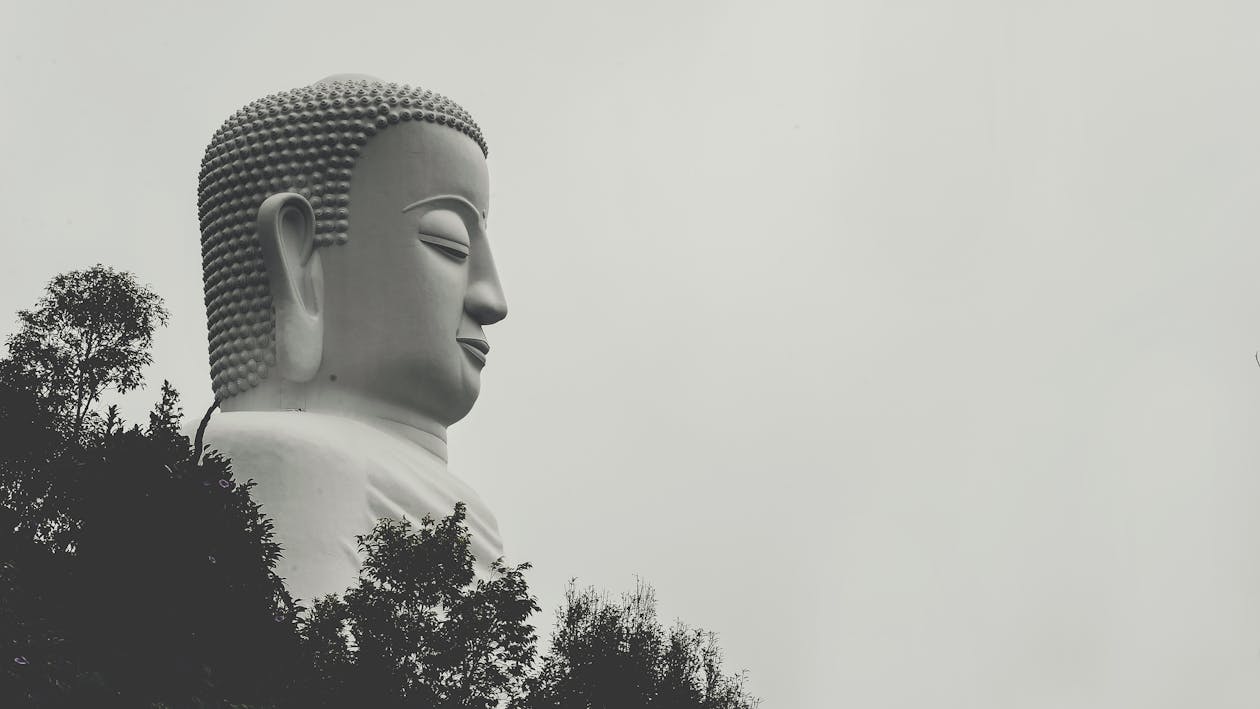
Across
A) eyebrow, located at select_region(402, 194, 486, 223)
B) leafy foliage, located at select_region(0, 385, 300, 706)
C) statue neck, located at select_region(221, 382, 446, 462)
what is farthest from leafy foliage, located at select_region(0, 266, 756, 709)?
eyebrow, located at select_region(402, 194, 486, 223)

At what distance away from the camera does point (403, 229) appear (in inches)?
451

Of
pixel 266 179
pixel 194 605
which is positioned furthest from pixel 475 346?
pixel 194 605

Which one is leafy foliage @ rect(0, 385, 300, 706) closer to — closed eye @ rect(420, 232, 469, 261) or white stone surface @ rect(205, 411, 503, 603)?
white stone surface @ rect(205, 411, 503, 603)

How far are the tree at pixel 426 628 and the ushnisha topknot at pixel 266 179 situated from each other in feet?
9.67

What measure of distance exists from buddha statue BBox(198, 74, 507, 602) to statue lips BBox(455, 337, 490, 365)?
0.03 feet

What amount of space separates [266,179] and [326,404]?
161 cm

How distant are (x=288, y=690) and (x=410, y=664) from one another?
1.31 metres

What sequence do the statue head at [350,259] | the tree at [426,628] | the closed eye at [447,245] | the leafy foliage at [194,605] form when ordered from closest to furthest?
the leafy foliage at [194,605] < the tree at [426,628] < the statue head at [350,259] < the closed eye at [447,245]

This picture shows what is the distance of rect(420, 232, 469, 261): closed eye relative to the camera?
1148 centimetres

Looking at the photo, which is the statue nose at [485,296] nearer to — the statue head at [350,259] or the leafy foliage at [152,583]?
the statue head at [350,259]

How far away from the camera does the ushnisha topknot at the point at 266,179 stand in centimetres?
1142

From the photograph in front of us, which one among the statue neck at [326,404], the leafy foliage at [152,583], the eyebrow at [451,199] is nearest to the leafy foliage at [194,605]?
the leafy foliage at [152,583]

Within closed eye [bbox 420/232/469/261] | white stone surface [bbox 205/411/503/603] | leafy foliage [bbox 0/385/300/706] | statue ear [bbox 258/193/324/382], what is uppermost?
closed eye [bbox 420/232/469/261]

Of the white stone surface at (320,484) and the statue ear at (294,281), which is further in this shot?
the statue ear at (294,281)
